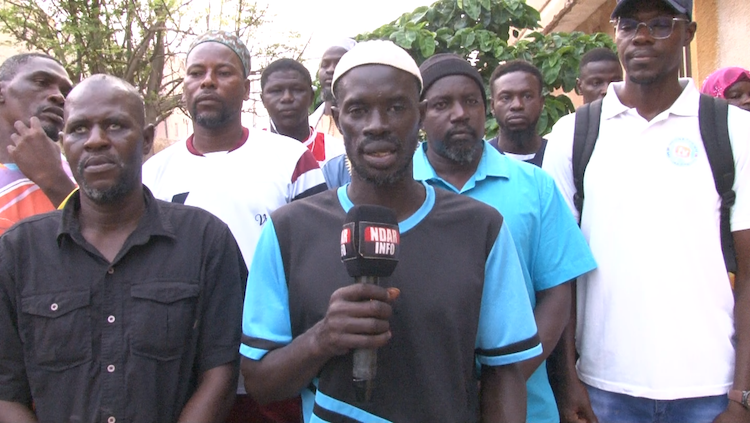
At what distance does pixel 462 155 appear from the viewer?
331 centimetres

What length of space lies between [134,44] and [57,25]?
1558mm

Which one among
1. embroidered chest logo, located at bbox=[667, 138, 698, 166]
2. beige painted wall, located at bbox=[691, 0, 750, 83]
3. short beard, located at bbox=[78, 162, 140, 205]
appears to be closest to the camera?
short beard, located at bbox=[78, 162, 140, 205]

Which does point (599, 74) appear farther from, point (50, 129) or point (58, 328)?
point (58, 328)

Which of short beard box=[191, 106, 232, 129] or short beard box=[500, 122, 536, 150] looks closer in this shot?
short beard box=[191, 106, 232, 129]

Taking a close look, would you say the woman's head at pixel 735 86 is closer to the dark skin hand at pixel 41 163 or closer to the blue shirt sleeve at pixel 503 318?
the blue shirt sleeve at pixel 503 318

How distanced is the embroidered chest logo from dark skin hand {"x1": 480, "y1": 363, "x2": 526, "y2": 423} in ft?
4.22

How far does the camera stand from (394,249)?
200 cm

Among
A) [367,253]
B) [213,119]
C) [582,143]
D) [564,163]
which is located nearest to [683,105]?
[582,143]

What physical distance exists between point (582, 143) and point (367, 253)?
5.66 ft

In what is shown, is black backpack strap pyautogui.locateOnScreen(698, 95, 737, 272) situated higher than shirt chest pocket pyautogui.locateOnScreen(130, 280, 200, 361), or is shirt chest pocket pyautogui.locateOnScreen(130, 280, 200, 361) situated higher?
black backpack strap pyautogui.locateOnScreen(698, 95, 737, 272)

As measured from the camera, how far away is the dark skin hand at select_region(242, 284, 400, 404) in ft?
6.19

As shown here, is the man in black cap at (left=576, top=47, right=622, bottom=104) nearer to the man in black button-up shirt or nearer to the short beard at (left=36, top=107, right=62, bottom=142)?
the man in black button-up shirt

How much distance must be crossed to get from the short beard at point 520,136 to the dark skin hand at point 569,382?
1.94m

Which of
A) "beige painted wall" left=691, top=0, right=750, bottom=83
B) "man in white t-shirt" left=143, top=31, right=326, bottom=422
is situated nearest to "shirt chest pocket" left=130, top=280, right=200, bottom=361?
"man in white t-shirt" left=143, top=31, right=326, bottom=422
